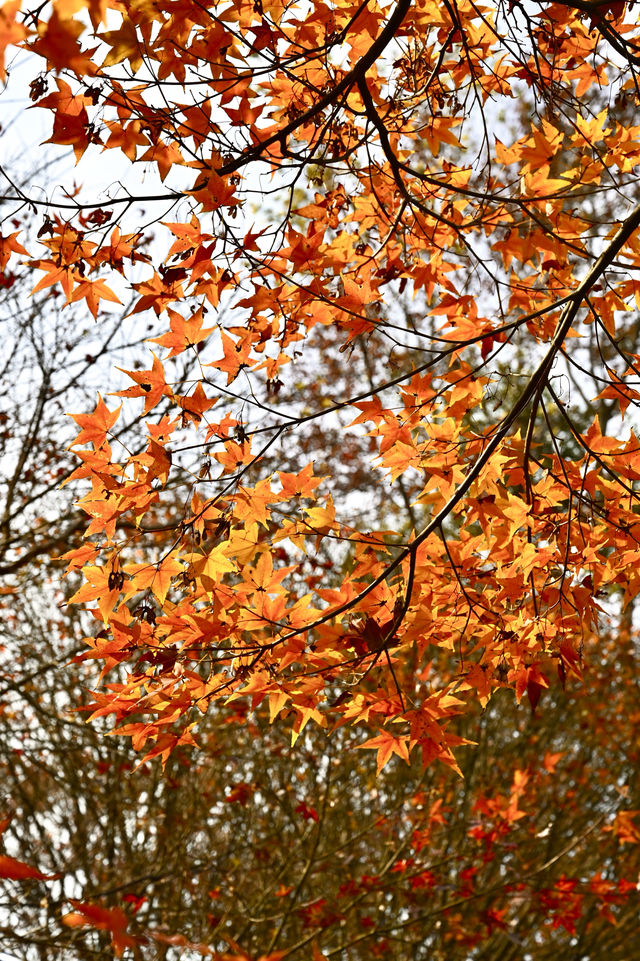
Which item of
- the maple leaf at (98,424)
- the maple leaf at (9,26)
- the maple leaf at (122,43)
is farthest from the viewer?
the maple leaf at (98,424)

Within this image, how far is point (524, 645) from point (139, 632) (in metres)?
0.97

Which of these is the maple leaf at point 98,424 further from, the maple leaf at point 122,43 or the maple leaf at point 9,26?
the maple leaf at point 9,26

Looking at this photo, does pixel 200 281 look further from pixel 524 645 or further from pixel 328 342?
pixel 328 342

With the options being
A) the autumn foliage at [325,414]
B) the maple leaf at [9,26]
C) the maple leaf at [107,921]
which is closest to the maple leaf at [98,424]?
the autumn foliage at [325,414]

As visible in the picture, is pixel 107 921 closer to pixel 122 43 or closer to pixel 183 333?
pixel 183 333

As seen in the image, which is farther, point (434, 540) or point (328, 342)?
point (328, 342)

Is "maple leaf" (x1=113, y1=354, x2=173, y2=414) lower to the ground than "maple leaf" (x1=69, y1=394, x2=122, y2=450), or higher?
higher

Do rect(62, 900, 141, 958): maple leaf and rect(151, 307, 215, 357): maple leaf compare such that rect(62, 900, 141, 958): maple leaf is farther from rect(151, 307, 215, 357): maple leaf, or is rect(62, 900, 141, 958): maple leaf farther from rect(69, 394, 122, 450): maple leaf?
rect(151, 307, 215, 357): maple leaf

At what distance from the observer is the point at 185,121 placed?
2.01 meters

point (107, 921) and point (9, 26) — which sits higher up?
point (9, 26)

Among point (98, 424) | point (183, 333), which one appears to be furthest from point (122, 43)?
point (98, 424)

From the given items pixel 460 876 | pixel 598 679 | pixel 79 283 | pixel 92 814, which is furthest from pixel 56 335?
pixel 598 679

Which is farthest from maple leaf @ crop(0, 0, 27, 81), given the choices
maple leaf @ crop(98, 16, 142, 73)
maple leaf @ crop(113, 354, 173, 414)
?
maple leaf @ crop(113, 354, 173, 414)

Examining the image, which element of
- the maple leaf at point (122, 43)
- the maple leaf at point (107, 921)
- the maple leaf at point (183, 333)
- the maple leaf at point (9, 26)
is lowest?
the maple leaf at point (107, 921)
